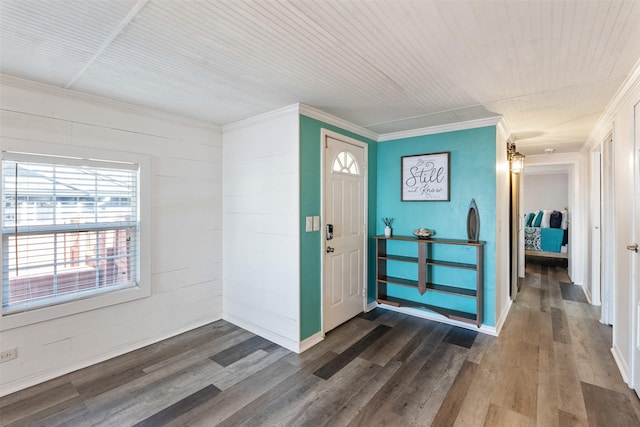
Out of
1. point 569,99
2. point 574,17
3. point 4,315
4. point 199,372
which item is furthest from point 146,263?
point 569,99

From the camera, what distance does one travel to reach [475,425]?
1844 millimetres

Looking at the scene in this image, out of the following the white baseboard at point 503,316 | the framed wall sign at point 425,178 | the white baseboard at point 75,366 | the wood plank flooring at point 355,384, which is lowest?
the wood plank flooring at point 355,384

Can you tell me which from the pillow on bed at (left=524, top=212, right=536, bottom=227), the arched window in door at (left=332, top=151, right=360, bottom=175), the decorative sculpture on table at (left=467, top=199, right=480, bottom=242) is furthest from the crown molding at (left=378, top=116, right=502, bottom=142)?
the pillow on bed at (left=524, top=212, right=536, bottom=227)

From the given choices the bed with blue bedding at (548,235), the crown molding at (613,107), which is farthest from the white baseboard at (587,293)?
the bed with blue bedding at (548,235)

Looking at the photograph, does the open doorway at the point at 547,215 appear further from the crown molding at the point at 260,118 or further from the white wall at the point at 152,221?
the white wall at the point at 152,221

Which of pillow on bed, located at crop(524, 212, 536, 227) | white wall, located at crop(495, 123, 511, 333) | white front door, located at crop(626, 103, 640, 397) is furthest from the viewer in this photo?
pillow on bed, located at crop(524, 212, 536, 227)

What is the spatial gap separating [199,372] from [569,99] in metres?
3.87

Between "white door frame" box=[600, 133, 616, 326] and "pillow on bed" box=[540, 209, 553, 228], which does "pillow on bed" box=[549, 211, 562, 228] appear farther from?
"white door frame" box=[600, 133, 616, 326]

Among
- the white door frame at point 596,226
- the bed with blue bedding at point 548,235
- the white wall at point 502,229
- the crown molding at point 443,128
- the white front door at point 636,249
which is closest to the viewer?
the white front door at point 636,249

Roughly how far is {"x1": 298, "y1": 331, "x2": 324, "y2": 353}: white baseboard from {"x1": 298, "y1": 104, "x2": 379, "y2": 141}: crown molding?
2.12m

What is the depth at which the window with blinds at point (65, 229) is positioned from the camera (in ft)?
7.23

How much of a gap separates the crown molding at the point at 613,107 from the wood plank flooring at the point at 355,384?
84.5 inches

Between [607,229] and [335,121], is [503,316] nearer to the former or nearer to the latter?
[607,229]

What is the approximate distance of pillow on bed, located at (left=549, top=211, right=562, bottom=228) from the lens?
7.27 metres
